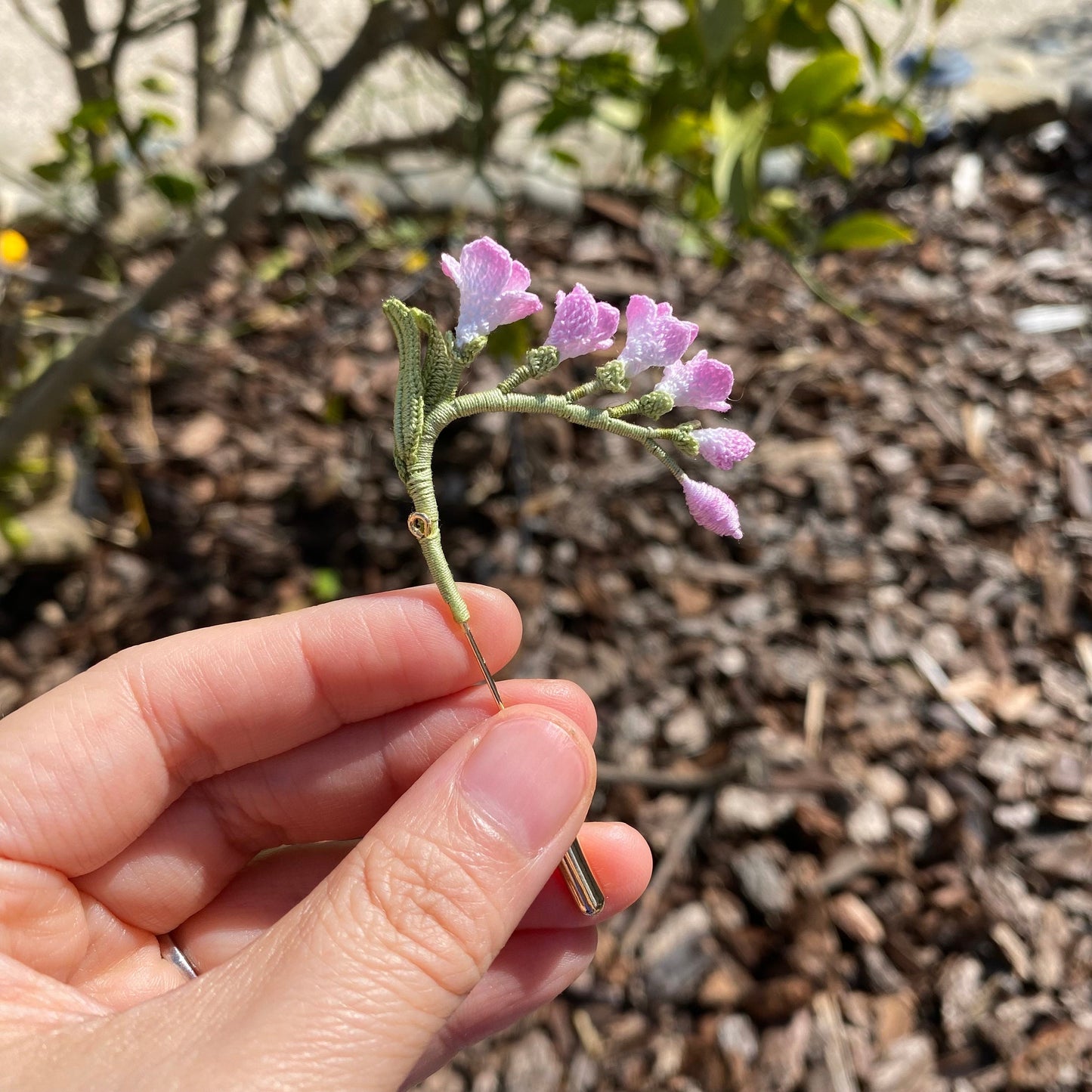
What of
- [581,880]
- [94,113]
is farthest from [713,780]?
[94,113]

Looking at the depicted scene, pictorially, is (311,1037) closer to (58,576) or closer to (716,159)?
(716,159)

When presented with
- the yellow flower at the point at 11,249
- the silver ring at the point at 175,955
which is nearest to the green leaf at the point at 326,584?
the silver ring at the point at 175,955

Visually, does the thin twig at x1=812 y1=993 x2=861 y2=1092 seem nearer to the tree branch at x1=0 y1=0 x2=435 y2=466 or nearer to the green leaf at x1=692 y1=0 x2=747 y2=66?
the green leaf at x1=692 y1=0 x2=747 y2=66

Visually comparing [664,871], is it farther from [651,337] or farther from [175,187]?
[175,187]

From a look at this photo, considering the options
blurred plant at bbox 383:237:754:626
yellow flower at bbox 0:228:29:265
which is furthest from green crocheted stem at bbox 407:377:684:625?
yellow flower at bbox 0:228:29:265

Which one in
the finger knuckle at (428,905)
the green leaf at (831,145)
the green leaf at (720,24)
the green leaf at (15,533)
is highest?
the green leaf at (720,24)

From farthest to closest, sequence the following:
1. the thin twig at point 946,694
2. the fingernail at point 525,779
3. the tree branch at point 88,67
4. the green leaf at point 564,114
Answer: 1. the thin twig at point 946,694
2. the tree branch at point 88,67
3. the green leaf at point 564,114
4. the fingernail at point 525,779

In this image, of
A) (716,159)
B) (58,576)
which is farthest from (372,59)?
(58,576)

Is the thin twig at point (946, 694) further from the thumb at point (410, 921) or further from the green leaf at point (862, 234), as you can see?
the thumb at point (410, 921)
